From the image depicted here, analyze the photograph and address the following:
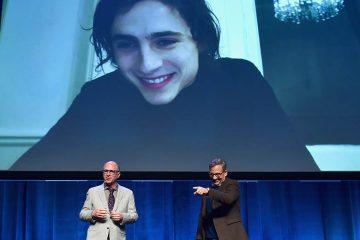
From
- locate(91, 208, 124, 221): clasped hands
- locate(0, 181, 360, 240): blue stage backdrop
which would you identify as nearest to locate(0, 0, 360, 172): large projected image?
locate(0, 181, 360, 240): blue stage backdrop

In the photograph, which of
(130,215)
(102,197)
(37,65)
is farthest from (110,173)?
(37,65)

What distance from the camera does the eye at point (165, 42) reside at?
185 inches

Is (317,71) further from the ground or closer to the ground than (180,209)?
further from the ground

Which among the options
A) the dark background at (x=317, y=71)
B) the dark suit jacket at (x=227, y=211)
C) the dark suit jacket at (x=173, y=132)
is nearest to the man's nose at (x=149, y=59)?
the dark suit jacket at (x=173, y=132)

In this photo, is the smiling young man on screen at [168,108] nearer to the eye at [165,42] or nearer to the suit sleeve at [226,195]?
the eye at [165,42]

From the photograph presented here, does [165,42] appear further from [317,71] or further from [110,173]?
[110,173]

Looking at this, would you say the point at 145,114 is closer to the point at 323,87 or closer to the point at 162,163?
the point at 162,163

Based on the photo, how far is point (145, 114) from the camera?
471cm

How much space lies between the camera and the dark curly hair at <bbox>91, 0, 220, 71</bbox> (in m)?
4.78

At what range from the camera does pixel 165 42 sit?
4.71 metres

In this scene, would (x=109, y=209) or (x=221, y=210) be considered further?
(x=109, y=209)

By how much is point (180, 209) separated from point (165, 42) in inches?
60.1

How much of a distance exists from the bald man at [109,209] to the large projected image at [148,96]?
4.49 feet

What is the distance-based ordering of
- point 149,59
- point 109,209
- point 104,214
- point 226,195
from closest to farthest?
1. point 226,195
2. point 104,214
3. point 109,209
4. point 149,59
